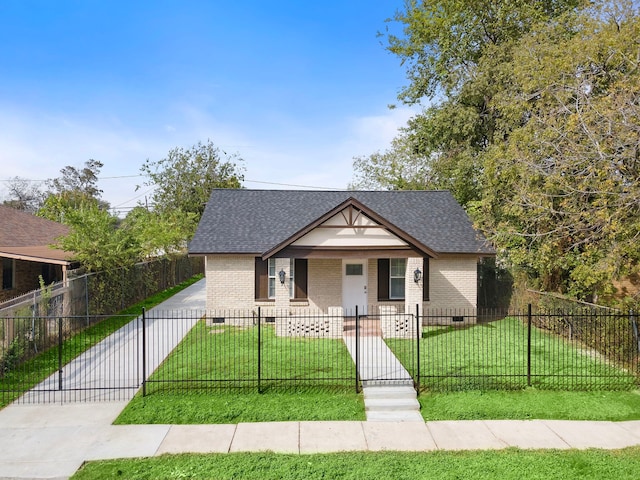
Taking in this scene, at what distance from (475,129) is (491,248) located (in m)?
9.06

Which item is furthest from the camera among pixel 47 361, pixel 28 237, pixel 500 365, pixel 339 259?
pixel 28 237

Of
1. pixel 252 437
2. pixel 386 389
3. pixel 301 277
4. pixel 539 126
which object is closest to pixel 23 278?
pixel 301 277

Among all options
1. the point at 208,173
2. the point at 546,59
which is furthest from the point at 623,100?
the point at 208,173

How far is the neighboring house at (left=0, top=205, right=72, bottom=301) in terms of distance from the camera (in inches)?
705

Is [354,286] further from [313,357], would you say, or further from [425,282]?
[313,357]

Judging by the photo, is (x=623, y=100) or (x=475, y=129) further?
(x=475, y=129)

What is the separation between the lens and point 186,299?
23656 millimetres

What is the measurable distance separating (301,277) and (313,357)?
518 cm

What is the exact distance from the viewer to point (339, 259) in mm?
16875

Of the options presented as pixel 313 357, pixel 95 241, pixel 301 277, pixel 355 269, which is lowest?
pixel 313 357

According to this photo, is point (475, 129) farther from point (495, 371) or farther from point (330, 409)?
point (330, 409)

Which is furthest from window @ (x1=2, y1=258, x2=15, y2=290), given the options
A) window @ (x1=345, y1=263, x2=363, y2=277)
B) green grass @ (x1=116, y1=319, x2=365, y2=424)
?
window @ (x1=345, y1=263, x2=363, y2=277)

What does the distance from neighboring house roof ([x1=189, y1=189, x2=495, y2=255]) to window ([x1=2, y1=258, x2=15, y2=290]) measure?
10.1 metres

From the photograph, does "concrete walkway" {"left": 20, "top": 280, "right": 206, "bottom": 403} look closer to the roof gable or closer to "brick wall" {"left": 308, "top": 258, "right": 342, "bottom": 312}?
"brick wall" {"left": 308, "top": 258, "right": 342, "bottom": 312}
